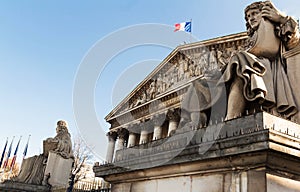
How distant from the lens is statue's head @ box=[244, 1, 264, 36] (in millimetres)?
4758

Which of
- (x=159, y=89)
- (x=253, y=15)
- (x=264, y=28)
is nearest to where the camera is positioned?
(x=264, y=28)

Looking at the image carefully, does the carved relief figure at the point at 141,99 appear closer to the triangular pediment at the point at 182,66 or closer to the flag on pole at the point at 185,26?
the triangular pediment at the point at 182,66

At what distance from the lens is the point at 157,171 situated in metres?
3.83

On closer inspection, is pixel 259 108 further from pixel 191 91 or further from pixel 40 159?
pixel 40 159

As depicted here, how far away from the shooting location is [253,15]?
489 centimetres

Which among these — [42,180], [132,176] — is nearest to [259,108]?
[132,176]

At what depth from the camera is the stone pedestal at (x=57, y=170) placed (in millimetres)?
12352

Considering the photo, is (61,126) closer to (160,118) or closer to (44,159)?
(44,159)

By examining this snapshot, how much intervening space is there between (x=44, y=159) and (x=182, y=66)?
30.4 metres

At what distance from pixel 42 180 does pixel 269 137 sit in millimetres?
11044

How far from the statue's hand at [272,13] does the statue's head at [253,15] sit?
10cm

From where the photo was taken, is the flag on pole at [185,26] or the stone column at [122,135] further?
the stone column at [122,135]

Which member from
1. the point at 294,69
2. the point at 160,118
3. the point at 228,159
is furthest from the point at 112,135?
the point at 228,159

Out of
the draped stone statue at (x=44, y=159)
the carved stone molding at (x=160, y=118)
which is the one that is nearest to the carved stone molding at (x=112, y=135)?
the carved stone molding at (x=160, y=118)
